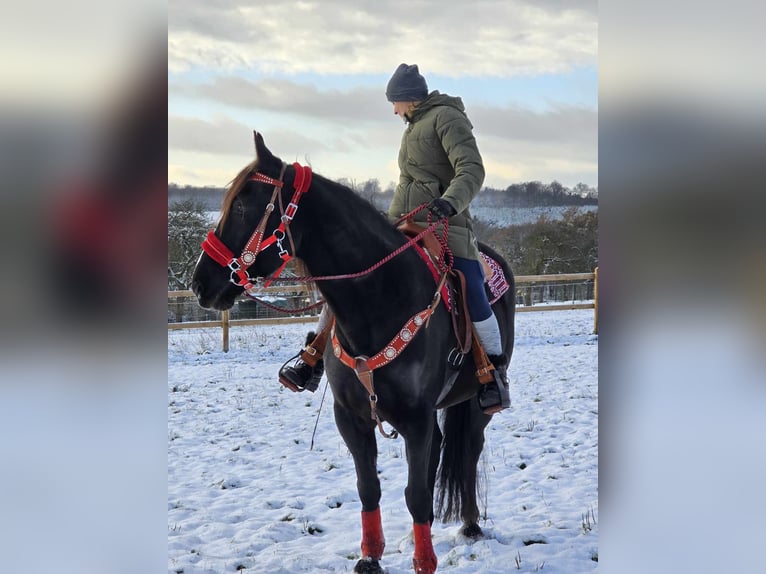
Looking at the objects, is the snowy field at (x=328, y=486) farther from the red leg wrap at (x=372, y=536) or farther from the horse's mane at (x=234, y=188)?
the horse's mane at (x=234, y=188)

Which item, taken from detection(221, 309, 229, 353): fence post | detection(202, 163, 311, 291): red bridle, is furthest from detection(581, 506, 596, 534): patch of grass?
detection(221, 309, 229, 353): fence post

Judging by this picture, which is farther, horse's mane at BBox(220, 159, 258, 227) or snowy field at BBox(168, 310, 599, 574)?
snowy field at BBox(168, 310, 599, 574)

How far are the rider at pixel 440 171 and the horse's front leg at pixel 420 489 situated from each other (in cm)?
56

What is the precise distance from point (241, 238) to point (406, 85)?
5.14 feet

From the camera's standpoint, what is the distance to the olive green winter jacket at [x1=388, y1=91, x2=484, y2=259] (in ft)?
12.2

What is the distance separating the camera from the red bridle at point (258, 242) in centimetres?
297

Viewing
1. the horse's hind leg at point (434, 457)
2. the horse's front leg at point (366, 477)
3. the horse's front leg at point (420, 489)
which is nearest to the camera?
the horse's front leg at point (420, 489)

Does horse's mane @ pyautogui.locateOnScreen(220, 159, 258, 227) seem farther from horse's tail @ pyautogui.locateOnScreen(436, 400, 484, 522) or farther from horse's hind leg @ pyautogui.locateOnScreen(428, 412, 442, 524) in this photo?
horse's tail @ pyautogui.locateOnScreen(436, 400, 484, 522)

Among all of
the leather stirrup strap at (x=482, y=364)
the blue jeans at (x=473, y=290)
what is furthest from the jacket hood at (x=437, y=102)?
the leather stirrup strap at (x=482, y=364)
